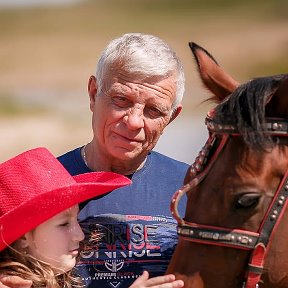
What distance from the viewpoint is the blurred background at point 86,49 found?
52.5 feet

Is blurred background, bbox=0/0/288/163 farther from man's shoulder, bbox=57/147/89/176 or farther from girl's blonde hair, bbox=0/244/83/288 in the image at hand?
girl's blonde hair, bbox=0/244/83/288

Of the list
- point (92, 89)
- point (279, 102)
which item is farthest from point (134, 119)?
point (279, 102)

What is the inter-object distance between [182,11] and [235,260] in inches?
1143

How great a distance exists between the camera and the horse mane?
2990mm

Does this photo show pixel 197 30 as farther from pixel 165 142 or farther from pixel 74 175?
pixel 74 175

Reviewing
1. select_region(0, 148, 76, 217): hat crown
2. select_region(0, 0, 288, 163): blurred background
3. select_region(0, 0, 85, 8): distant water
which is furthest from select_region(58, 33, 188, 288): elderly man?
select_region(0, 0, 85, 8): distant water

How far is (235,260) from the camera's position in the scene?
306 centimetres

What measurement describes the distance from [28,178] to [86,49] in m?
22.3

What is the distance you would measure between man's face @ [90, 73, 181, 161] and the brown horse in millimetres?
652

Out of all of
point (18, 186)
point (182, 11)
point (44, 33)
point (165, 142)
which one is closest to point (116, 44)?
point (18, 186)

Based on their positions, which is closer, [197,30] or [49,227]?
[49,227]

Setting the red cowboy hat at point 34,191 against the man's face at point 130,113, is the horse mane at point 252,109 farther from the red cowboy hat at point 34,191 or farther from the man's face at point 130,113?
the man's face at point 130,113

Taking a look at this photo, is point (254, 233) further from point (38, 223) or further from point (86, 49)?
point (86, 49)

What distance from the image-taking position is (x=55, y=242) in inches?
128
